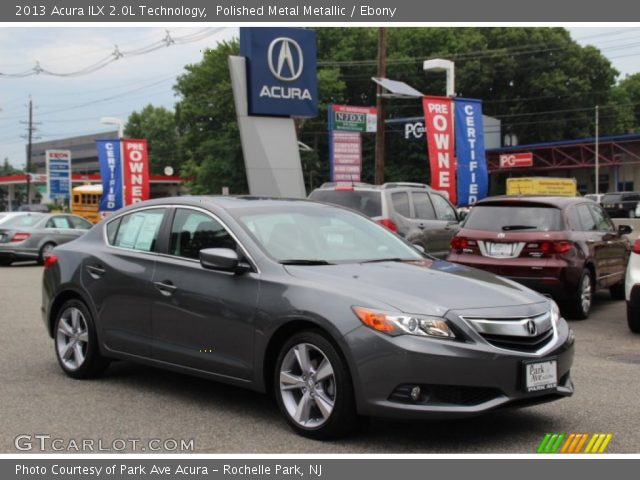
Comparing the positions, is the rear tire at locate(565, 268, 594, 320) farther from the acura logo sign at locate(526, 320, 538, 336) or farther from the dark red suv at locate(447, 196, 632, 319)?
the acura logo sign at locate(526, 320, 538, 336)

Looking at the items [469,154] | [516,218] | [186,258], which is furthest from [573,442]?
[469,154]

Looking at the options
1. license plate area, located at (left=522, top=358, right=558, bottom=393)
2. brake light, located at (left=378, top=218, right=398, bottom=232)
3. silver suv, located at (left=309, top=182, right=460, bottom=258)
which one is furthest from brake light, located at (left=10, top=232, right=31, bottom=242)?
license plate area, located at (left=522, top=358, right=558, bottom=393)

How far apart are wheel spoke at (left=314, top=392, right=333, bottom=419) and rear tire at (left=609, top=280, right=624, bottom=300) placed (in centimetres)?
918

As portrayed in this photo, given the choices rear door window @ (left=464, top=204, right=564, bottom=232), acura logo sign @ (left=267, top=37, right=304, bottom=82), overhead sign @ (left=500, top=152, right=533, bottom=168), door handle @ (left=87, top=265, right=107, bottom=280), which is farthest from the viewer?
overhead sign @ (left=500, top=152, right=533, bottom=168)

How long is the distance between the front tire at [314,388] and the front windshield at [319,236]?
75 centimetres

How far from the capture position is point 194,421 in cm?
589

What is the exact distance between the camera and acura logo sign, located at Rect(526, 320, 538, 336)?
17.4 ft

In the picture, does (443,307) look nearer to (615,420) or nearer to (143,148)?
(615,420)

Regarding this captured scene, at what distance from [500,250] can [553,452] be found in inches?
247

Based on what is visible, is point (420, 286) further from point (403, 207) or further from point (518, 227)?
point (403, 207)

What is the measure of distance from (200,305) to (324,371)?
1.25 meters

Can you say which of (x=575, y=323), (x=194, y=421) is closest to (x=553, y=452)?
(x=194, y=421)

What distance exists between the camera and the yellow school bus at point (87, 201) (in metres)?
58.1

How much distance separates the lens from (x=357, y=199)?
47.9 ft
